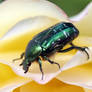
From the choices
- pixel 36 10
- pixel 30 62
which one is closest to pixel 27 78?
pixel 30 62

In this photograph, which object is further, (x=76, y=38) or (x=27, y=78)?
(x=76, y=38)

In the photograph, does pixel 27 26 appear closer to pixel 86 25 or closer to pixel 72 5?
pixel 86 25

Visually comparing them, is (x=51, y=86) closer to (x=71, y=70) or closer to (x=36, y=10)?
(x=71, y=70)

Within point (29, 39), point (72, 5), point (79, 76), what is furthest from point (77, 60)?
point (72, 5)

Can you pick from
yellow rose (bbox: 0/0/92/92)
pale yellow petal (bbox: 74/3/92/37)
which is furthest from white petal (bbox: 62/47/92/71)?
pale yellow petal (bbox: 74/3/92/37)

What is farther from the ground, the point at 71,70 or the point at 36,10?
the point at 36,10

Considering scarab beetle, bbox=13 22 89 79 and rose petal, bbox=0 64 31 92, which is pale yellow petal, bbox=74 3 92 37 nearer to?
scarab beetle, bbox=13 22 89 79
